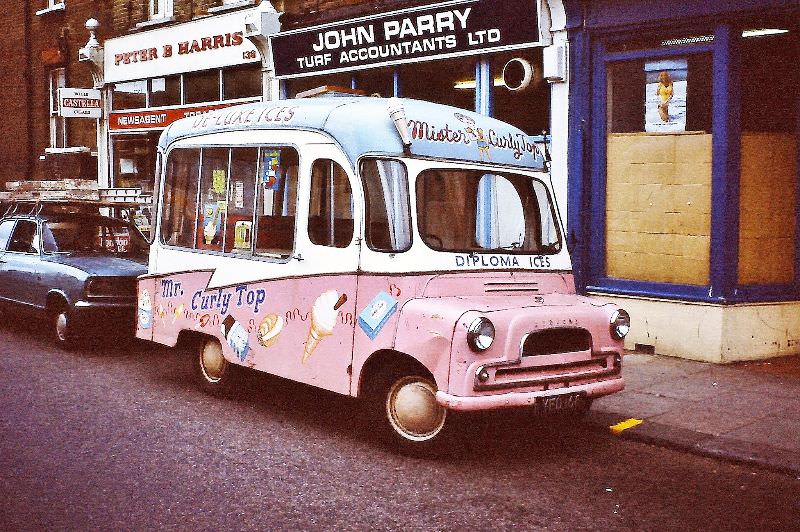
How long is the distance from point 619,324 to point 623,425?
1.06m

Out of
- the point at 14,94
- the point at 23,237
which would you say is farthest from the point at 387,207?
the point at 14,94

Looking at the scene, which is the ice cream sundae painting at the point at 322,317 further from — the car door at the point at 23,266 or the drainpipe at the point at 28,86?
the drainpipe at the point at 28,86

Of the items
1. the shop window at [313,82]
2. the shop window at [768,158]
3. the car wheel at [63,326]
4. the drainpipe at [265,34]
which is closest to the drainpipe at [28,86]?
the drainpipe at [265,34]

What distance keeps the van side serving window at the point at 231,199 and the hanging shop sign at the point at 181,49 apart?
26.3 feet

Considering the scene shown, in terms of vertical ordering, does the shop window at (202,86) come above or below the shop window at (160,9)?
below

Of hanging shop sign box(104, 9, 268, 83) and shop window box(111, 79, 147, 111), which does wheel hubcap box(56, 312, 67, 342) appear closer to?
hanging shop sign box(104, 9, 268, 83)

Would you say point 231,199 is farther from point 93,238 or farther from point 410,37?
point 410,37

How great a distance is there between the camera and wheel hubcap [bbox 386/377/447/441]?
620 centimetres

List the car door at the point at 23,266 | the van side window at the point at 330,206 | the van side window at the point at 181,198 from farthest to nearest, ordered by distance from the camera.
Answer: the car door at the point at 23,266
the van side window at the point at 181,198
the van side window at the point at 330,206

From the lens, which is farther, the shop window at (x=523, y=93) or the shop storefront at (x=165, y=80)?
the shop storefront at (x=165, y=80)

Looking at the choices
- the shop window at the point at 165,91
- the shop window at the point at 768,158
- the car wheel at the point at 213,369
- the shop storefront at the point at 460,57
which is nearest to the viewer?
the car wheel at the point at 213,369

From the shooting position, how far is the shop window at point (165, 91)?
18250mm

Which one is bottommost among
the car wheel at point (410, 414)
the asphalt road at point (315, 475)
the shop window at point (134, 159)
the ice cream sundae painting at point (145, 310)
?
the asphalt road at point (315, 475)

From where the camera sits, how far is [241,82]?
16.8 metres
